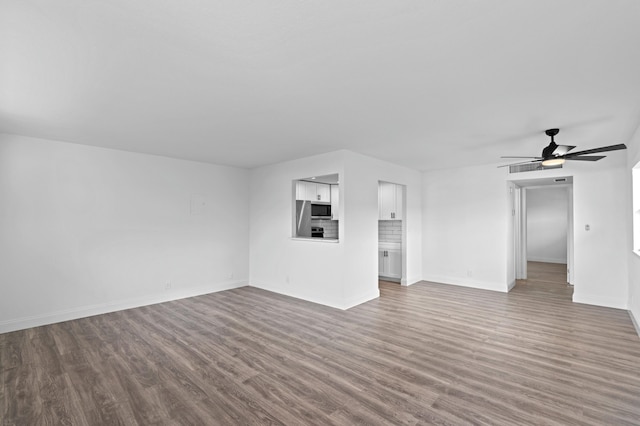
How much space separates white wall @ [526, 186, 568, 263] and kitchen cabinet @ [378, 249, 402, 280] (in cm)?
585

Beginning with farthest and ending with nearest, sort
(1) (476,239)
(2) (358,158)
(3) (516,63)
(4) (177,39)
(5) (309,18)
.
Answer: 1. (1) (476,239)
2. (2) (358,158)
3. (3) (516,63)
4. (4) (177,39)
5. (5) (309,18)

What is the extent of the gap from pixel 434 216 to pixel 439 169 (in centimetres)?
106

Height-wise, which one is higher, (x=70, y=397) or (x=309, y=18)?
(x=309, y=18)

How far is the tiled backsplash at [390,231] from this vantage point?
6762 millimetres

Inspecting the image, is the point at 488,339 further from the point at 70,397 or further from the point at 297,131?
the point at 70,397

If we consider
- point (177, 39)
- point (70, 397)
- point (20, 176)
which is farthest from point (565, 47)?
point (20, 176)

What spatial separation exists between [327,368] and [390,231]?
4.47m

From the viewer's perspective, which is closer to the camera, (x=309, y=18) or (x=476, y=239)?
(x=309, y=18)

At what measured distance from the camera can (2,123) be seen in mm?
3512

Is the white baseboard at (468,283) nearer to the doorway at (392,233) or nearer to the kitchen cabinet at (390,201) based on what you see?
the doorway at (392,233)

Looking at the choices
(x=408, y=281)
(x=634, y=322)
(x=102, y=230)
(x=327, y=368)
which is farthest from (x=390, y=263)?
(x=102, y=230)

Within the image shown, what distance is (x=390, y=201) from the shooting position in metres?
6.68

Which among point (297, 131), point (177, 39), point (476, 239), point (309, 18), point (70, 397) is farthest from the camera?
point (476, 239)

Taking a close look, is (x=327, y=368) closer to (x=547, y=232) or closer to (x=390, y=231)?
(x=390, y=231)
